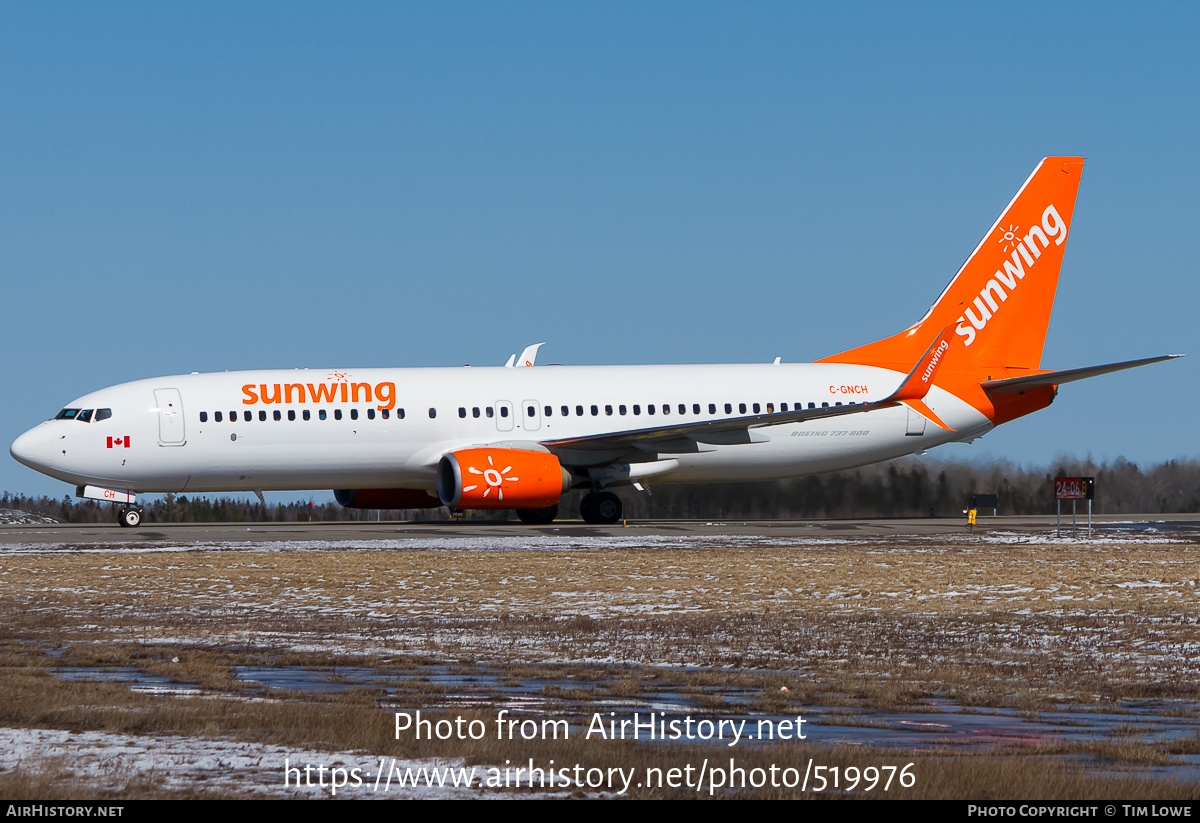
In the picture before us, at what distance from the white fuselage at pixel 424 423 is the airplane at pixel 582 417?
0.04 metres

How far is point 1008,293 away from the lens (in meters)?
36.1

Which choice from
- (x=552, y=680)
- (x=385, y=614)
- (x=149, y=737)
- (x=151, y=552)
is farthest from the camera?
(x=151, y=552)

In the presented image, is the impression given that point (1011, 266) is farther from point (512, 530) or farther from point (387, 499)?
point (387, 499)

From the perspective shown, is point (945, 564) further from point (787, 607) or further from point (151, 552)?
point (151, 552)

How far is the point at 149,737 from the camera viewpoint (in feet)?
24.4

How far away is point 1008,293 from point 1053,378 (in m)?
3.48

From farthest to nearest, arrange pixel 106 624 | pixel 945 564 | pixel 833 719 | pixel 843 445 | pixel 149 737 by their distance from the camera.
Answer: pixel 843 445 → pixel 945 564 → pixel 106 624 → pixel 833 719 → pixel 149 737

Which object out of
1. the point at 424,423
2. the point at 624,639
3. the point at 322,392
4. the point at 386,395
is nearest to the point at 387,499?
the point at 424,423

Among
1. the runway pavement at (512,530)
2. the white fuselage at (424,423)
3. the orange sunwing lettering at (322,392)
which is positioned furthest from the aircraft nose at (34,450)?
the orange sunwing lettering at (322,392)

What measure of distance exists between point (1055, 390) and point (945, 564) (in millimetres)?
16557

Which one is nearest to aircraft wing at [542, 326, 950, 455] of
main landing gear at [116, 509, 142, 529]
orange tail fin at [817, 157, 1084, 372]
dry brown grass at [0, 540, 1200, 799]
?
orange tail fin at [817, 157, 1084, 372]

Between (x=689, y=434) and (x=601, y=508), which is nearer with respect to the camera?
(x=689, y=434)

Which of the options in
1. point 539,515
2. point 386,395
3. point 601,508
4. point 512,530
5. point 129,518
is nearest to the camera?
point 512,530
